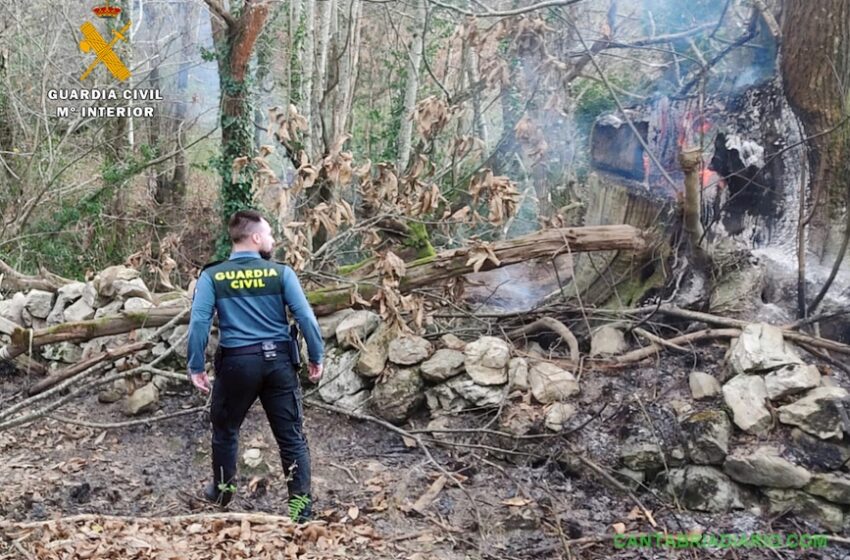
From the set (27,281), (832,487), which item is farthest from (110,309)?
(832,487)

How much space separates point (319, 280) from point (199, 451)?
72.5 inches

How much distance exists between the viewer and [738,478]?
4105 millimetres

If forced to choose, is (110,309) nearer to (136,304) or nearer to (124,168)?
(136,304)

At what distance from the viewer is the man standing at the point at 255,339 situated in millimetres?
3562

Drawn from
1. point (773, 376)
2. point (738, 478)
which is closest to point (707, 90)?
point (773, 376)

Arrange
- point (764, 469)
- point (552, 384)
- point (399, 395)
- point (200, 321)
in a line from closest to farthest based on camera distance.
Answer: point (200, 321), point (764, 469), point (552, 384), point (399, 395)

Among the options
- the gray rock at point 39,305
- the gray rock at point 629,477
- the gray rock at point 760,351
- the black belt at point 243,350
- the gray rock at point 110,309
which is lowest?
the gray rock at point 629,477

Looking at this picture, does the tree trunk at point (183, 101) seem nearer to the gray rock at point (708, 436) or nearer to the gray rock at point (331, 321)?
the gray rock at point (331, 321)

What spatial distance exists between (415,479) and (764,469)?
7.18 feet

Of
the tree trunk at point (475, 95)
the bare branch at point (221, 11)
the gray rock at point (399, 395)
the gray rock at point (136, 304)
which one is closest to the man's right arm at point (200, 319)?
the gray rock at point (399, 395)

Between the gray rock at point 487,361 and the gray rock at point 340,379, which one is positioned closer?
the gray rock at point 487,361

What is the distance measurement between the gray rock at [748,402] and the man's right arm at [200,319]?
11.0ft

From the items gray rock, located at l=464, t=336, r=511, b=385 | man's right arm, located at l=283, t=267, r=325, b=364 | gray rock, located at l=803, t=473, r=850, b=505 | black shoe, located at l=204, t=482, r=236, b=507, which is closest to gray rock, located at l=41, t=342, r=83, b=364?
black shoe, located at l=204, t=482, r=236, b=507

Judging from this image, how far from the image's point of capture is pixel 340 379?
17.8 ft
